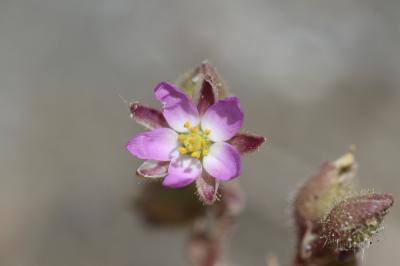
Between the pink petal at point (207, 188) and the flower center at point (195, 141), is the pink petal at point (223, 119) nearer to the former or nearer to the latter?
the flower center at point (195, 141)

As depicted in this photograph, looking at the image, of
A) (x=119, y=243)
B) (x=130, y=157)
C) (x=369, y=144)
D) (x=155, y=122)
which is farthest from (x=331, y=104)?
(x=155, y=122)

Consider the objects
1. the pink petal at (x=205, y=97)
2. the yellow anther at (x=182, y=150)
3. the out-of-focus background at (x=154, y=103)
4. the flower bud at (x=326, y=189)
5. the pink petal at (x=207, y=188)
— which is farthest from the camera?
the out-of-focus background at (x=154, y=103)

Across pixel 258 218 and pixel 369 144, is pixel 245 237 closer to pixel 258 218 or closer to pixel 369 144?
pixel 258 218

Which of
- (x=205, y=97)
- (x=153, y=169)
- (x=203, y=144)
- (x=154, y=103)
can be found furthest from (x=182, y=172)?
(x=154, y=103)

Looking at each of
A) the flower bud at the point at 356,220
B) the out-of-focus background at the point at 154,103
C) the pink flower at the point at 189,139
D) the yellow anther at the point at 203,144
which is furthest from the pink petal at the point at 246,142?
the out-of-focus background at the point at 154,103

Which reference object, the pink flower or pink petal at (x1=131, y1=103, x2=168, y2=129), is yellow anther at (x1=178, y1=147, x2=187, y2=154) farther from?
pink petal at (x1=131, y1=103, x2=168, y2=129)

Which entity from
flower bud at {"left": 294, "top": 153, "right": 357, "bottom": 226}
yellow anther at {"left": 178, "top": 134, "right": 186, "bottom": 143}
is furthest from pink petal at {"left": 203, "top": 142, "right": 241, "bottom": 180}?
flower bud at {"left": 294, "top": 153, "right": 357, "bottom": 226}
